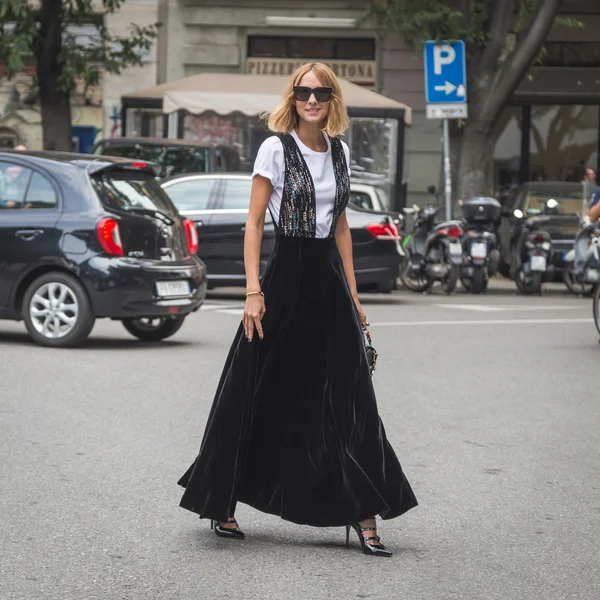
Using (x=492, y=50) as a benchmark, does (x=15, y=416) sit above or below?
below

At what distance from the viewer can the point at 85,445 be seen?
7824mm

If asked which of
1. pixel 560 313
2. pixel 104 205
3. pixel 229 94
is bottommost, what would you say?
pixel 560 313

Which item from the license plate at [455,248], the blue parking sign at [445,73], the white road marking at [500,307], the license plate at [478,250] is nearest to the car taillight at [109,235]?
the white road marking at [500,307]

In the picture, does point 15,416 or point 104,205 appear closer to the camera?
point 15,416

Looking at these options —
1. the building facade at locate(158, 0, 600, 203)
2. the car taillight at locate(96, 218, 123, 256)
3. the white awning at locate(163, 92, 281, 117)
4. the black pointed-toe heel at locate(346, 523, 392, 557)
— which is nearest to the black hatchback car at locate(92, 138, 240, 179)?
the white awning at locate(163, 92, 281, 117)

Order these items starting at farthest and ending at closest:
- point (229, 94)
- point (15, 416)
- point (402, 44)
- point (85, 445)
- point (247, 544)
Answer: point (402, 44) < point (229, 94) < point (15, 416) < point (85, 445) < point (247, 544)

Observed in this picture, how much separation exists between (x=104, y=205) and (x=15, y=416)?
417 cm

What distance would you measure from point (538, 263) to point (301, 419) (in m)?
17.0

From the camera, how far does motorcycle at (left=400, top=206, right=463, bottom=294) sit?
2191 centimetres

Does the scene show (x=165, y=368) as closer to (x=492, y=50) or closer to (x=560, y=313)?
(x=560, y=313)

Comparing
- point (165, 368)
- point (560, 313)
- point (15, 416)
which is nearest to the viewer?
point (15, 416)

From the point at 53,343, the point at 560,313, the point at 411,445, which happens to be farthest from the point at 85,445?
the point at 560,313

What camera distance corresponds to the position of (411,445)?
8109 mm

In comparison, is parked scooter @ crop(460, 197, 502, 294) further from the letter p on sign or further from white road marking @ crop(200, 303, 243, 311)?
white road marking @ crop(200, 303, 243, 311)
